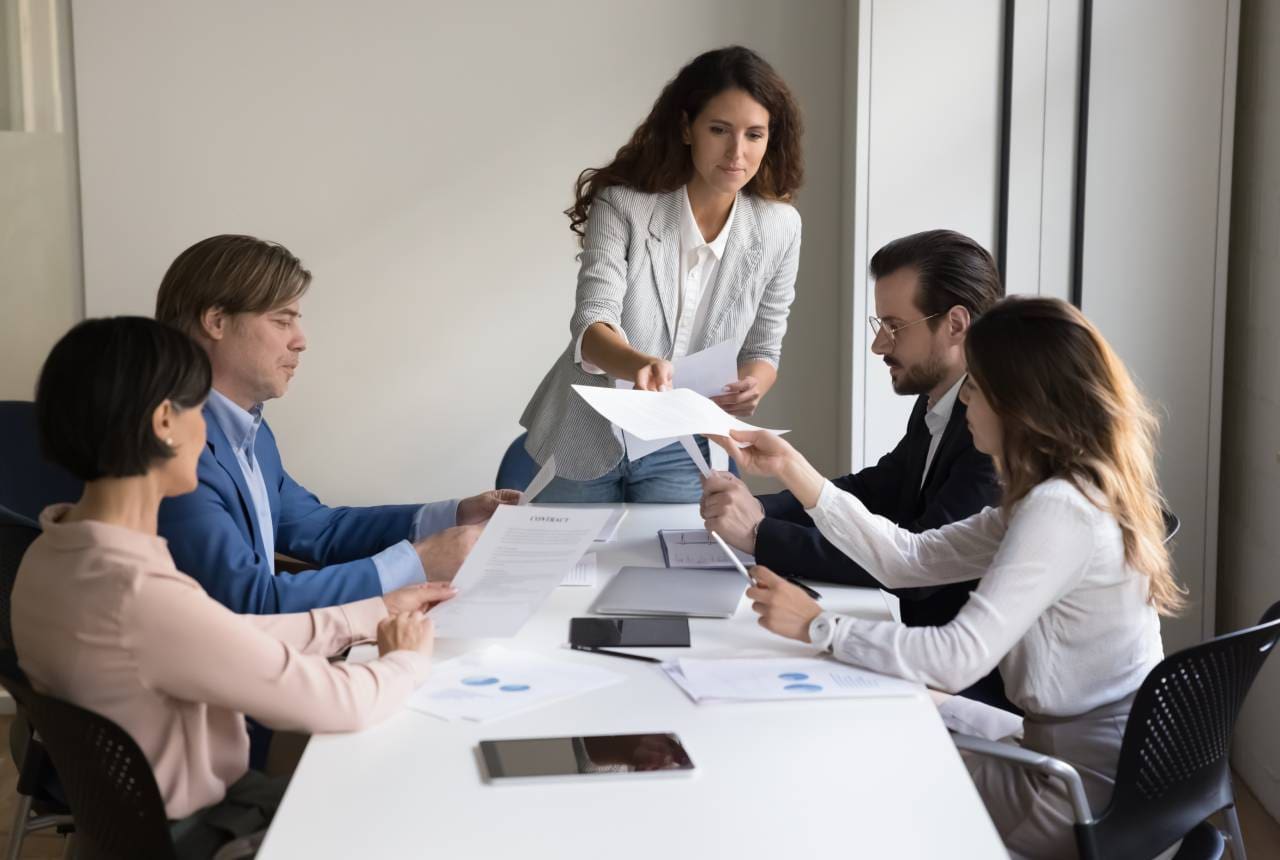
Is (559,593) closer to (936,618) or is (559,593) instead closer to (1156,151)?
(936,618)

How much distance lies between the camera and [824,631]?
1763 mm

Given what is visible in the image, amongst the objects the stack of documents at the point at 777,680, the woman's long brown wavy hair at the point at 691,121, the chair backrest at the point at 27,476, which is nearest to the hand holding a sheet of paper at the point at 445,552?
the stack of documents at the point at 777,680

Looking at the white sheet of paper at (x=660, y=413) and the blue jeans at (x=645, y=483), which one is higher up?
the white sheet of paper at (x=660, y=413)

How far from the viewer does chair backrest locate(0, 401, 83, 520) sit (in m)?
2.92

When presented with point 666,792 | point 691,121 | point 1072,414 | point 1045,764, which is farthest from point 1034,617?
point 691,121

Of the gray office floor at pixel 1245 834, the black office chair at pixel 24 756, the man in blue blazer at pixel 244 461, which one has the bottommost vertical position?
the gray office floor at pixel 1245 834

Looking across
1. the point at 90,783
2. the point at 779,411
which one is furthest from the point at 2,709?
the point at 90,783

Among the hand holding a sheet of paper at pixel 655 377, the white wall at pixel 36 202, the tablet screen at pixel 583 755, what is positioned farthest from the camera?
the white wall at pixel 36 202

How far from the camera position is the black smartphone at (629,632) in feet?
6.03

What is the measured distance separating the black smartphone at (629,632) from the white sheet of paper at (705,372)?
0.71 meters

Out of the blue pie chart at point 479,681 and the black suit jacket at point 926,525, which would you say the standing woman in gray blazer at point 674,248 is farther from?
the blue pie chart at point 479,681

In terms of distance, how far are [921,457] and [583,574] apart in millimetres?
739

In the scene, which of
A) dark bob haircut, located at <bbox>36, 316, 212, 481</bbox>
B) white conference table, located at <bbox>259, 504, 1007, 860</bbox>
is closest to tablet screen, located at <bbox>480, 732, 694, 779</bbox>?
white conference table, located at <bbox>259, 504, 1007, 860</bbox>

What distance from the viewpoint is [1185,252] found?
11.2ft
